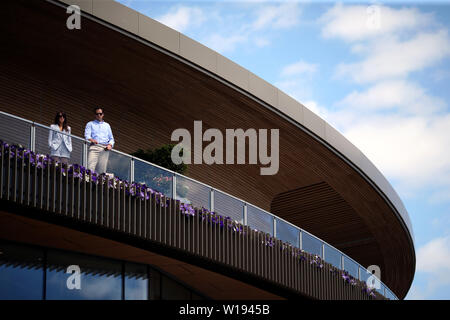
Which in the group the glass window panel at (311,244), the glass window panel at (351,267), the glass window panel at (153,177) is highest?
the glass window panel at (153,177)

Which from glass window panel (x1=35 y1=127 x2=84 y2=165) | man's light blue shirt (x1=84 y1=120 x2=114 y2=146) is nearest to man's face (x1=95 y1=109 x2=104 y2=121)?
man's light blue shirt (x1=84 y1=120 x2=114 y2=146)

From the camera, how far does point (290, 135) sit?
2473 cm

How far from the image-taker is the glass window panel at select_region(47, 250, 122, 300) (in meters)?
17.4

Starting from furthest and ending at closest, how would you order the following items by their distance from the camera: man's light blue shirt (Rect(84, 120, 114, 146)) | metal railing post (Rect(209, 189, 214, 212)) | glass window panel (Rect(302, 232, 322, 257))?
glass window panel (Rect(302, 232, 322, 257)), metal railing post (Rect(209, 189, 214, 212)), man's light blue shirt (Rect(84, 120, 114, 146))

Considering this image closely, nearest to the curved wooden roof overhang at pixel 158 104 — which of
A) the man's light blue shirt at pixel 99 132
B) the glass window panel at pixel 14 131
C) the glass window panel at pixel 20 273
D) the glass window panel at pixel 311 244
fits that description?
the man's light blue shirt at pixel 99 132

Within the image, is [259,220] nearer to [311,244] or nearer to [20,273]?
[311,244]

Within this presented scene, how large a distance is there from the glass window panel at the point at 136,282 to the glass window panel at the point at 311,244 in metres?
4.75

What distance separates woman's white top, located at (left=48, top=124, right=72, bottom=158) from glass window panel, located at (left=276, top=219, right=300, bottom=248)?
7143 millimetres

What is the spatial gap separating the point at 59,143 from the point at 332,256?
33.8 feet

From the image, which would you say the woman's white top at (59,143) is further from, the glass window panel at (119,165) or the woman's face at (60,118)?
the glass window panel at (119,165)

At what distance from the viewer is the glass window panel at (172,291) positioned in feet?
67.0

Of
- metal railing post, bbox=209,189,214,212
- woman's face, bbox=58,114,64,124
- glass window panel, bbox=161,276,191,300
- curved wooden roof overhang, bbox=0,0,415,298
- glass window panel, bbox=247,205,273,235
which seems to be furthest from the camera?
glass window panel, bbox=161,276,191,300

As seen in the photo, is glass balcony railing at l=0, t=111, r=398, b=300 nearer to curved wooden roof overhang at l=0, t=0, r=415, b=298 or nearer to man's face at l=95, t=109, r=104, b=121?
man's face at l=95, t=109, r=104, b=121
